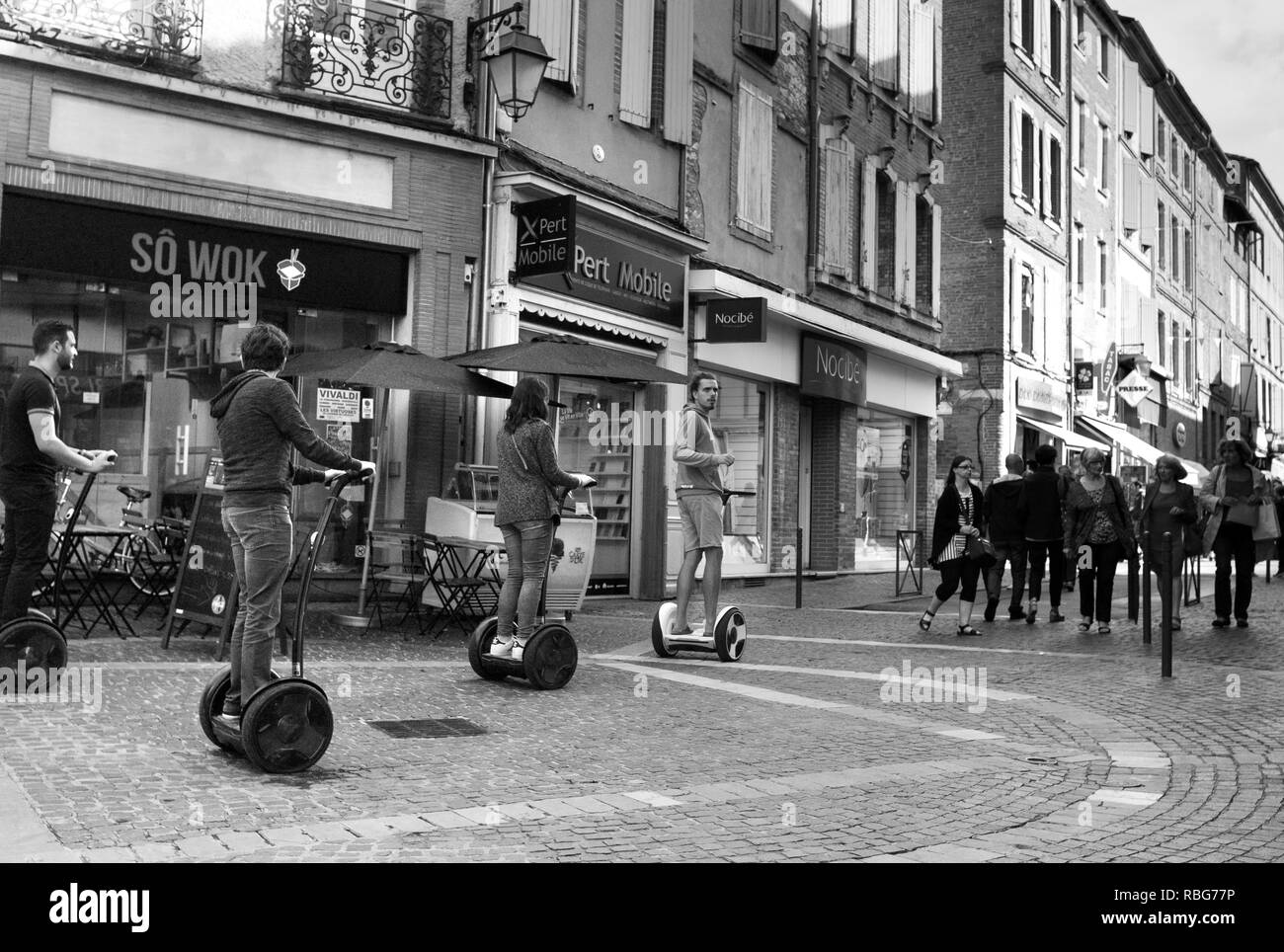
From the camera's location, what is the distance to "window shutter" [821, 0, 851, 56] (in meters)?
20.8

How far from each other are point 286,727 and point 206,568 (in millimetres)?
3938

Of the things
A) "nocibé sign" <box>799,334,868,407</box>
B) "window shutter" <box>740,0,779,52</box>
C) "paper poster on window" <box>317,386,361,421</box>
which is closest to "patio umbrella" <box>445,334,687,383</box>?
"paper poster on window" <box>317,386,361,421</box>

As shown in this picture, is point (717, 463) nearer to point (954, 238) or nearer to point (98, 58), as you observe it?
point (98, 58)

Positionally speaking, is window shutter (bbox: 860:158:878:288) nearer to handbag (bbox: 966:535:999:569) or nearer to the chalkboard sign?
handbag (bbox: 966:535:999:569)

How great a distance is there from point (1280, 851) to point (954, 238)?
83.5 ft

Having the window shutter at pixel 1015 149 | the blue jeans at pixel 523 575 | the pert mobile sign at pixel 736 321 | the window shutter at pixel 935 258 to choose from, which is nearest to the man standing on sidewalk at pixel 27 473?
the blue jeans at pixel 523 575

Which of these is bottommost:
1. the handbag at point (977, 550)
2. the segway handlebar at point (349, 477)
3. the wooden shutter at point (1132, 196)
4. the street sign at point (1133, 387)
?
the handbag at point (977, 550)

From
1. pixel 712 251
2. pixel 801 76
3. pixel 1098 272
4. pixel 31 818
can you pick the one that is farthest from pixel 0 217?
pixel 1098 272

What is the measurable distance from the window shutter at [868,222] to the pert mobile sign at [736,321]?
6.00 metres

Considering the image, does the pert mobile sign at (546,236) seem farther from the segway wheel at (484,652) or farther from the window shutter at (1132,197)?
the window shutter at (1132,197)

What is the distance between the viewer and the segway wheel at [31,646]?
275 inches

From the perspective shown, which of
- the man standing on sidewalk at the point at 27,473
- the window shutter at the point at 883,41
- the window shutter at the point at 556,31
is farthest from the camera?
the window shutter at the point at 883,41

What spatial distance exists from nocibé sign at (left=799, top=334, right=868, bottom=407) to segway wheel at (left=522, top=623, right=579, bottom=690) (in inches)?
477
